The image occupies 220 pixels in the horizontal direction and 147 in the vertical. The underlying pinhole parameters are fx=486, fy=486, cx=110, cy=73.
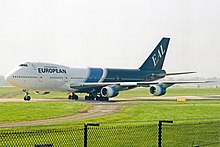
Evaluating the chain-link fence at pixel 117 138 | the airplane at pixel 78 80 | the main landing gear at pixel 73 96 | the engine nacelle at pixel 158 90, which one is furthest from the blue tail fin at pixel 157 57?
the chain-link fence at pixel 117 138

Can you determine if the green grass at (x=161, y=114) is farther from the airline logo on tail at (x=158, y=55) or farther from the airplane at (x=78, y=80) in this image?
the airline logo on tail at (x=158, y=55)

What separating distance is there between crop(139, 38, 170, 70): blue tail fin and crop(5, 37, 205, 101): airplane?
298 cm

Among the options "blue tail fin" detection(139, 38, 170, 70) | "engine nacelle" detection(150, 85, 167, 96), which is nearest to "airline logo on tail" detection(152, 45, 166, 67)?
"blue tail fin" detection(139, 38, 170, 70)

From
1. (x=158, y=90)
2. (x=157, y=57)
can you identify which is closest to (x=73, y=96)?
(x=158, y=90)

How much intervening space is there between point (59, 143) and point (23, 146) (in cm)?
154

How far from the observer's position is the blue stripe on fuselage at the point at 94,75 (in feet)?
222

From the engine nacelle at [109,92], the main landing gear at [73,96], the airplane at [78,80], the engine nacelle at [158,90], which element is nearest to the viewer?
the airplane at [78,80]

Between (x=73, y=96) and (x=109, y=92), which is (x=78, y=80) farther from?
(x=109, y=92)

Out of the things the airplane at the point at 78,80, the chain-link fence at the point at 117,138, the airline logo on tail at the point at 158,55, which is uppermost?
the chain-link fence at the point at 117,138

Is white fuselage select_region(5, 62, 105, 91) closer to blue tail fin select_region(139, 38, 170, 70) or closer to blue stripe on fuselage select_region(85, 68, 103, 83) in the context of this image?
blue stripe on fuselage select_region(85, 68, 103, 83)

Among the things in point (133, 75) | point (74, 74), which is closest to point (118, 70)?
point (133, 75)

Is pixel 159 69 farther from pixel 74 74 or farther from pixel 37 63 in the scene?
pixel 37 63

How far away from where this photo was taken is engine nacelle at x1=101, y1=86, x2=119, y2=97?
6231 cm

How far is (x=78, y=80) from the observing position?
→ 66.0m
